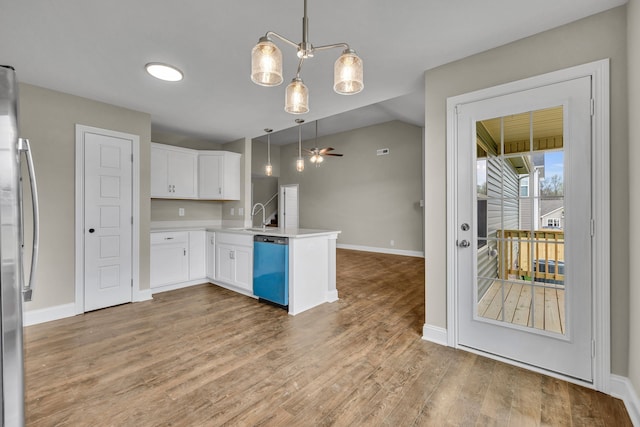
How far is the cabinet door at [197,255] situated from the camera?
166 inches

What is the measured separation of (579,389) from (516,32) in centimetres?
243

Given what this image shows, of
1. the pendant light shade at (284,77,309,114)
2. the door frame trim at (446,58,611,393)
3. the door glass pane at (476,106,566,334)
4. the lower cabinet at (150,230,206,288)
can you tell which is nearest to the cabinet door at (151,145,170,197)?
the lower cabinet at (150,230,206,288)

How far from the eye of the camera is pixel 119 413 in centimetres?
160

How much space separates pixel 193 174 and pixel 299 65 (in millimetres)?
3802

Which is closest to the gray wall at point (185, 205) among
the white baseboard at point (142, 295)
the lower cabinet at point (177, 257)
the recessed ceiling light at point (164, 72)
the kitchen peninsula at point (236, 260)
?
the kitchen peninsula at point (236, 260)

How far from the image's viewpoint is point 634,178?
5.32 feet

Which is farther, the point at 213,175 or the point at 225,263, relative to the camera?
the point at 213,175

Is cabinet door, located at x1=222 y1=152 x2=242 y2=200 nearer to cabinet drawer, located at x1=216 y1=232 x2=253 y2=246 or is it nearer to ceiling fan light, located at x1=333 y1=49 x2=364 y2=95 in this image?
cabinet drawer, located at x1=216 y1=232 x2=253 y2=246

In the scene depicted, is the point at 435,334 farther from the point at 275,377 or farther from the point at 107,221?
the point at 107,221

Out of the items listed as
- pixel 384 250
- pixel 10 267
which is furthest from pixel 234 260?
pixel 384 250

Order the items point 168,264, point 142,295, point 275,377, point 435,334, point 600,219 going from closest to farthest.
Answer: point 600,219 → point 275,377 → point 435,334 → point 142,295 → point 168,264

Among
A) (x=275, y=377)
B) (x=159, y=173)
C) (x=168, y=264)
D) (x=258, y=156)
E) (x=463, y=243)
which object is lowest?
(x=275, y=377)

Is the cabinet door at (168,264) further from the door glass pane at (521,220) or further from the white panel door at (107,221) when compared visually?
the door glass pane at (521,220)

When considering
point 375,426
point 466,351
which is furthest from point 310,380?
point 466,351
